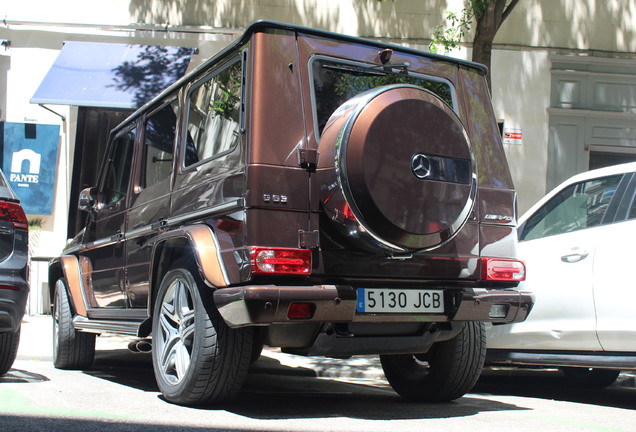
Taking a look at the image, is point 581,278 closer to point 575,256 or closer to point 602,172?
point 575,256

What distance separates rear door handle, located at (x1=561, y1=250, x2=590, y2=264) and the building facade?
771 cm

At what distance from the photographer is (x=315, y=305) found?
404 cm

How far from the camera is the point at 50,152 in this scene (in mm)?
12867

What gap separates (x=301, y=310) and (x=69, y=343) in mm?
3419

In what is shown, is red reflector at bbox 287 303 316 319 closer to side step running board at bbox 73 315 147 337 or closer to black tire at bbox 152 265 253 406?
black tire at bbox 152 265 253 406

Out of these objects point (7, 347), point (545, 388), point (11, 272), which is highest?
point (11, 272)

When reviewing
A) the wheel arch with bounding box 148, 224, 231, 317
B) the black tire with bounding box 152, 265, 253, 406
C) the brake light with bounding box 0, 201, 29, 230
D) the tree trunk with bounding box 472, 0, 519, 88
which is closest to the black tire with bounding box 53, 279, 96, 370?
the brake light with bounding box 0, 201, 29, 230

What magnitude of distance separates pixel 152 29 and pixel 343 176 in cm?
987

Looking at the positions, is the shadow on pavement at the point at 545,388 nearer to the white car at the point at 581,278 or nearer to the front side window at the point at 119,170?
the white car at the point at 581,278

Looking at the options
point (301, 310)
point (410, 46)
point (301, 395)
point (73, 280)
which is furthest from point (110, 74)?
point (301, 310)

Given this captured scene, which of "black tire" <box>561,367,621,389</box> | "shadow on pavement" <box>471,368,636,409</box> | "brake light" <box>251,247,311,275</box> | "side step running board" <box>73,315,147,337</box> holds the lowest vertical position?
"shadow on pavement" <box>471,368,636,409</box>

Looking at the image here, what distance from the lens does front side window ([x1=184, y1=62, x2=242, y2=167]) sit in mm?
4457

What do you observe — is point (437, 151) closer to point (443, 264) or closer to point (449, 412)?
point (443, 264)

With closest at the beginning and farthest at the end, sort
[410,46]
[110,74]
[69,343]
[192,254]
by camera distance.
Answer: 1. [192,254]
2. [69,343]
3. [110,74]
4. [410,46]
